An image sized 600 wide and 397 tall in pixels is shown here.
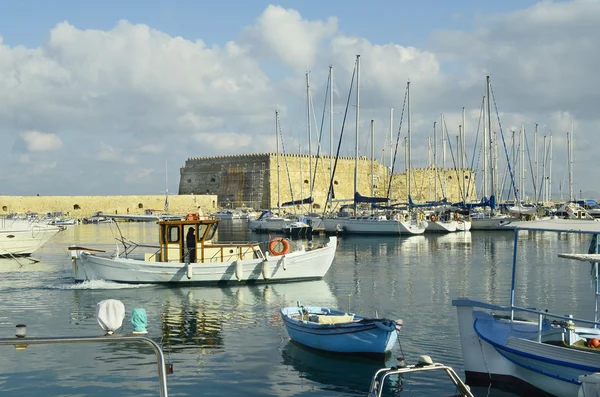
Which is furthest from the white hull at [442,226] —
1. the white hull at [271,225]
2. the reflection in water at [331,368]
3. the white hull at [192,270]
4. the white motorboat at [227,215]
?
the reflection in water at [331,368]

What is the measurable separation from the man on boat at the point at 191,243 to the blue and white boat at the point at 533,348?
11240mm

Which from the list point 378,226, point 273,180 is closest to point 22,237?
point 378,226

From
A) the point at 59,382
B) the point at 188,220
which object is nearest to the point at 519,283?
the point at 188,220

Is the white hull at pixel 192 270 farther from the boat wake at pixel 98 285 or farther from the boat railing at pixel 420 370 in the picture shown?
the boat railing at pixel 420 370

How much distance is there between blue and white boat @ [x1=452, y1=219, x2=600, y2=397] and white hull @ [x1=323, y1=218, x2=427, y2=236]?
103 ft

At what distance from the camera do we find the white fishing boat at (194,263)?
20.5m

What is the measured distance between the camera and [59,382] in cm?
1127

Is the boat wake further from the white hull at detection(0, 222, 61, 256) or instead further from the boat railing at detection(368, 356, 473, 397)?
the boat railing at detection(368, 356, 473, 397)

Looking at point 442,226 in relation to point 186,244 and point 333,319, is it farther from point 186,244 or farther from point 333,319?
point 333,319

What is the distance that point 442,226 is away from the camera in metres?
46.3

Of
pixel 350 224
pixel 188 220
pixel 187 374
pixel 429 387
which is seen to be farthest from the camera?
pixel 350 224

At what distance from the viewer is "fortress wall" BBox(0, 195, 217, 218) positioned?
7069 centimetres

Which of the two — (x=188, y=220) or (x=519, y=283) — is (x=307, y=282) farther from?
(x=519, y=283)

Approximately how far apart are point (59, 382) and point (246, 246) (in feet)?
34.7
